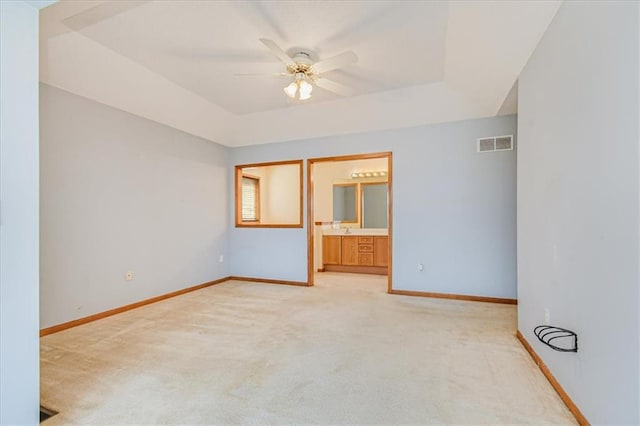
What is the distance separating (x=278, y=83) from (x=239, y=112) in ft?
4.28

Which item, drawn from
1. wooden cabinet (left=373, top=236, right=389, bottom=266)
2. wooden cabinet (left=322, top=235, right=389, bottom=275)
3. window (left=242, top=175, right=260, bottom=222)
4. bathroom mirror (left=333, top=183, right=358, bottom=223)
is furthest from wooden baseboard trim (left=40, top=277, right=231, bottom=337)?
bathroom mirror (left=333, top=183, right=358, bottom=223)

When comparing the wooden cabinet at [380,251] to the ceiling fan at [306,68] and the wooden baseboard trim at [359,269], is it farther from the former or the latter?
the ceiling fan at [306,68]

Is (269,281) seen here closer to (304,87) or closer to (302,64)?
(304,87)

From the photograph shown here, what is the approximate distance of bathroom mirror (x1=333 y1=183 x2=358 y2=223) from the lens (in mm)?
7727

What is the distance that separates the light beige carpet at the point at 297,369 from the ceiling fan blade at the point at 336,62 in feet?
8.23

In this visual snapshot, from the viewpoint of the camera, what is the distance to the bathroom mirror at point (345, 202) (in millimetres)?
7727

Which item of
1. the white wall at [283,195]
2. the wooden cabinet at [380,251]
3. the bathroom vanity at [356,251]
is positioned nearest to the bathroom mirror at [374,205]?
the bathroom vanity at [356,251]

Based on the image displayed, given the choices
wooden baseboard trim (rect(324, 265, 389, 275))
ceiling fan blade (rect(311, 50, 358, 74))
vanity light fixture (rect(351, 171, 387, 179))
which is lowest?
wooden baseboard trim (rect(324, 265, 389, 275))

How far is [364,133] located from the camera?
188 inches

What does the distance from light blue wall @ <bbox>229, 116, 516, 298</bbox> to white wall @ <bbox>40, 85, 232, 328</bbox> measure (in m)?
2.50

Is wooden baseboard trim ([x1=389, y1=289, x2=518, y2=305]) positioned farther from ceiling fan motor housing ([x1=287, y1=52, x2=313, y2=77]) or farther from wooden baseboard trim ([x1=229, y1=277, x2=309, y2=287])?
ceiling fan motor housing ([x1=287, y1=52, x2=313, y2=77])
